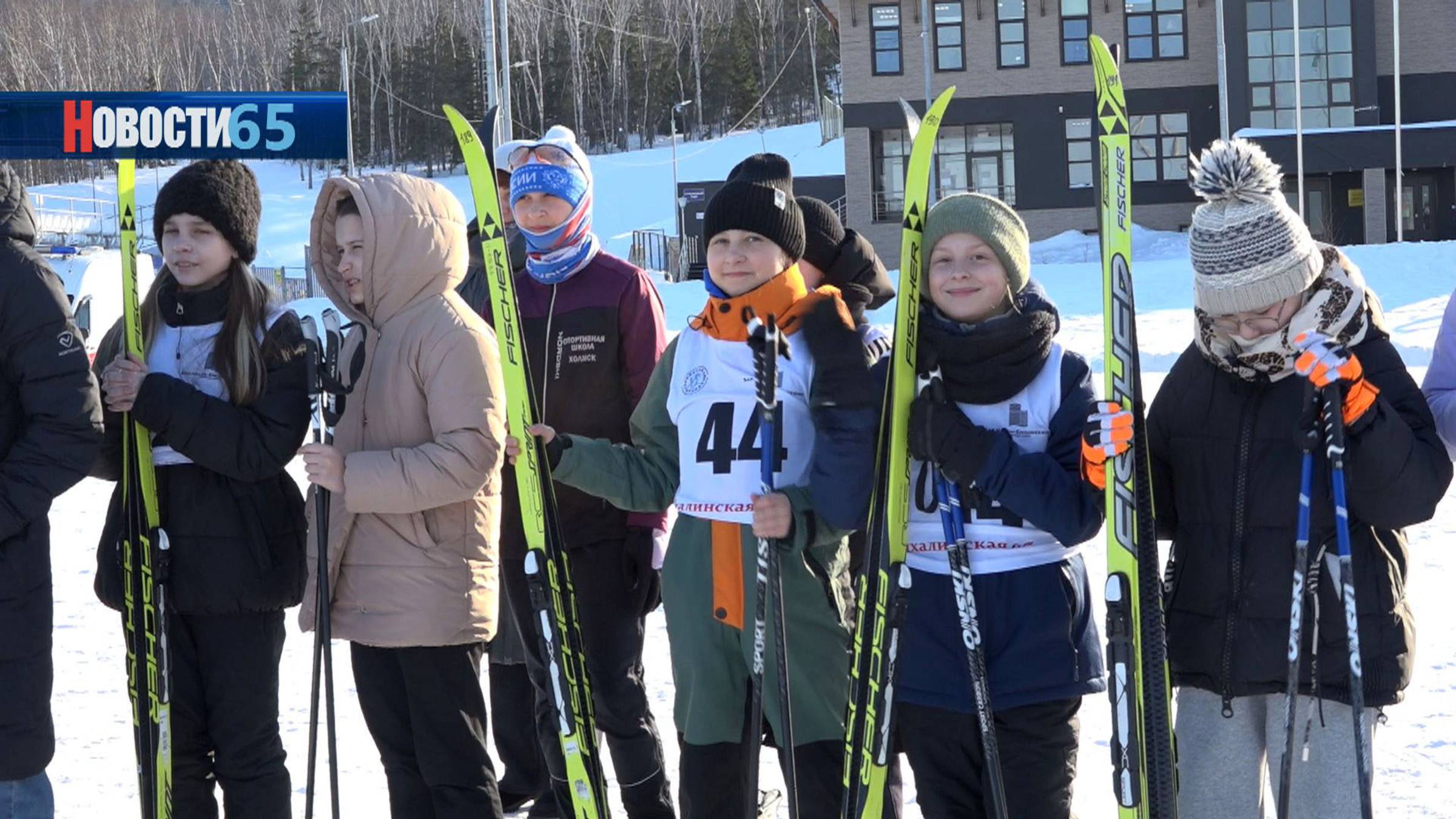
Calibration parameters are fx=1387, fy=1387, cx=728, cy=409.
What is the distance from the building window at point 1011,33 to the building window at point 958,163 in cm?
156

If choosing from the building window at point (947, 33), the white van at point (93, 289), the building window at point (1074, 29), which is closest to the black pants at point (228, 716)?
the white van at point (93, 289)

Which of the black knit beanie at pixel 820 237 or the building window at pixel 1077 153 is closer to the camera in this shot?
the black knit beanie at pixel 820 237

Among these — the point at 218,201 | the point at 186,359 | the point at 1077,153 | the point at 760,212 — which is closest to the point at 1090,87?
the point at 1077,153

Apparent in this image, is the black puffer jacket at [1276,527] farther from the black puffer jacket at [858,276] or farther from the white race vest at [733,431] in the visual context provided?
the black puffer jacket at [858,276]

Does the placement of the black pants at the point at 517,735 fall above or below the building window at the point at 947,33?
below

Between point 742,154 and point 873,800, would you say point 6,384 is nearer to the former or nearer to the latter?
point 873,800

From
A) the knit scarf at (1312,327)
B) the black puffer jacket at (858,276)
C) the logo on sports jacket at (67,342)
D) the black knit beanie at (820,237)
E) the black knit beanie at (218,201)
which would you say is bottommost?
the knit scarf at (1312,327)

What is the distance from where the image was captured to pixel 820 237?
3570 millimetres

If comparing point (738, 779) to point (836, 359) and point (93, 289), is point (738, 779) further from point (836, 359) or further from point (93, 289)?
point (93, 289)

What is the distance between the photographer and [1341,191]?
106 ft

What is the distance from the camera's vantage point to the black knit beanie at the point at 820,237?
3.56m

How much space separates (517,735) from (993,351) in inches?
84.2

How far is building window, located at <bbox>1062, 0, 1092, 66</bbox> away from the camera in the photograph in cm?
3409

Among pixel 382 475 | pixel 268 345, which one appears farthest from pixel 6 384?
pixel 382 475
